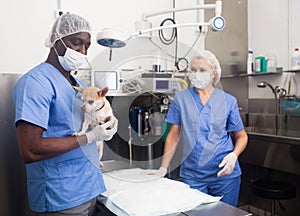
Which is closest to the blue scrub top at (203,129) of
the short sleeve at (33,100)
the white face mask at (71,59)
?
the white face mask at (71,59)

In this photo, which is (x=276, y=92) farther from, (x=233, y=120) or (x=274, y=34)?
(x=233, y=120)

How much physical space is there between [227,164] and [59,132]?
2.84ft

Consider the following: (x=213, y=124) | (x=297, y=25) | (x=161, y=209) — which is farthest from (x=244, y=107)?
(x=161, y=209)

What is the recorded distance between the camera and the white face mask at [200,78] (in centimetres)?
158

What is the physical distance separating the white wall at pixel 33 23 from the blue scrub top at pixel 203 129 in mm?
733

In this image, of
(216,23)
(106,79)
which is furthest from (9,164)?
(216,23)

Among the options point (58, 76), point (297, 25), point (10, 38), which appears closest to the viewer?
point (58, 76)

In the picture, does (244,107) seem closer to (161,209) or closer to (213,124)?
(213,124)

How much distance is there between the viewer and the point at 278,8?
2.70m

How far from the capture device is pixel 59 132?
1.08 meters

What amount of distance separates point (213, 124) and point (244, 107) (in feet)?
5.27

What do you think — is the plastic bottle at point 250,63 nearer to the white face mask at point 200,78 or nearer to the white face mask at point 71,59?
the white face mask at point 200,78

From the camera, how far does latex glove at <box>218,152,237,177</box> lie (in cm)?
147

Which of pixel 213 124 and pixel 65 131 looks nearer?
pixel 65 131
